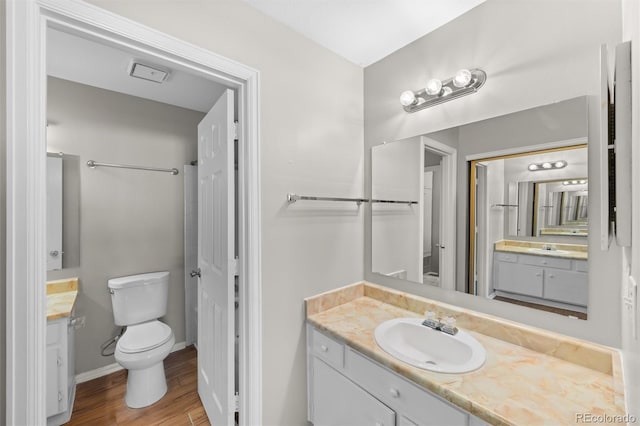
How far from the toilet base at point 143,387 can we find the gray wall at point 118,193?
0.57m

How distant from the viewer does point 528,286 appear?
4.09 ft

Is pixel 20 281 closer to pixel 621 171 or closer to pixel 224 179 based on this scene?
pixel 224 179

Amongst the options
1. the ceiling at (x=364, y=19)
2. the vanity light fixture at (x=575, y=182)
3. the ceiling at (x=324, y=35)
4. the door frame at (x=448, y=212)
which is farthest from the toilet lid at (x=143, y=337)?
the vanity light fixture at (x=575, y=182)

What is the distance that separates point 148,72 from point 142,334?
195cm

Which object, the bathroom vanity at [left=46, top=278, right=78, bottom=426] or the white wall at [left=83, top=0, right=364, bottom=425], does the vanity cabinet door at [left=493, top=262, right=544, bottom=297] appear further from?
the bathroom vanity at [left=46, top=278, right=78, bottom=426]

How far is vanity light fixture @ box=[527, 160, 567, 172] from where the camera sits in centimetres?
115

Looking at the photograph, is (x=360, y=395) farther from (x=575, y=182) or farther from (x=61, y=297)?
(x=61, y=297)

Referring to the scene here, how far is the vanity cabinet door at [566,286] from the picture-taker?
1082 mm

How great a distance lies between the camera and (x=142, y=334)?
212 cm

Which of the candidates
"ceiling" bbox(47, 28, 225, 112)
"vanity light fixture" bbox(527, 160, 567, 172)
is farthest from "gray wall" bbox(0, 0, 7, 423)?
"vanity light fixture" bbox(527, 160, 567, 172)

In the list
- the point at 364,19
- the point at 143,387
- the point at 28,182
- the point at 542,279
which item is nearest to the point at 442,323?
the point at 542,279

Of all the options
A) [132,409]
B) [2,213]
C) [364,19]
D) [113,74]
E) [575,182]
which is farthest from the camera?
[113,74]

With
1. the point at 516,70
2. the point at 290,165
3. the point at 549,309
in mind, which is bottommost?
the point at 549,309

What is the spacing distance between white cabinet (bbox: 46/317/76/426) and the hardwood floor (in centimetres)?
14
